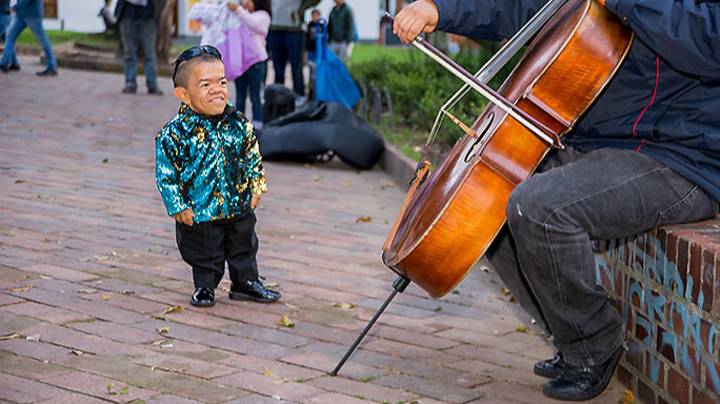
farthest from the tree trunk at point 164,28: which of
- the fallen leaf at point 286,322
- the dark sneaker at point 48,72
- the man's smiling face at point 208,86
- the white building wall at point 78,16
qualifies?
the fallen leaf at point 286,322

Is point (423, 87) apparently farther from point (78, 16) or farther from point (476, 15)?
point (78, 16)

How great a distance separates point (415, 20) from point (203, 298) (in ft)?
4.94

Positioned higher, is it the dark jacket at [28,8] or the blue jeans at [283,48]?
the blue jeans at [283,48]

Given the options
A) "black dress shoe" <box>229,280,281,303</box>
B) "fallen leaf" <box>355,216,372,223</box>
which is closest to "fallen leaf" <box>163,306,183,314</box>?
"black dress shoe" <box>229,280,281,303</box>

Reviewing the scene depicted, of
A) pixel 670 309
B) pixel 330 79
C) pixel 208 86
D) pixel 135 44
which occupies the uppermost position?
pixel 208 86

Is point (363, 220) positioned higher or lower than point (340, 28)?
higher

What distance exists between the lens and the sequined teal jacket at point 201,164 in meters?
4.55

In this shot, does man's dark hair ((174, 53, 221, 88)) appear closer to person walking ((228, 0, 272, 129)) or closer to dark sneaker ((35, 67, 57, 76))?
person walking ((228, 0, 272, 129))

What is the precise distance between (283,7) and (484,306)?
7.14m

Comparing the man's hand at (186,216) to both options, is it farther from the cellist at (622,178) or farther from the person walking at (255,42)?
the person walking at (255,42)

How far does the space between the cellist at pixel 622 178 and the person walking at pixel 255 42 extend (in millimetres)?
5852

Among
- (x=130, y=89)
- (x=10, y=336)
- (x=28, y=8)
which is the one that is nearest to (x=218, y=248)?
(x=10, y=336)

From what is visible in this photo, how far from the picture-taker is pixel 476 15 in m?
4.06

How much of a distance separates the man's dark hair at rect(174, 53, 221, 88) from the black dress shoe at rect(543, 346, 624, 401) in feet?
5.86
